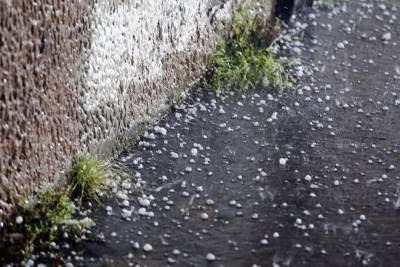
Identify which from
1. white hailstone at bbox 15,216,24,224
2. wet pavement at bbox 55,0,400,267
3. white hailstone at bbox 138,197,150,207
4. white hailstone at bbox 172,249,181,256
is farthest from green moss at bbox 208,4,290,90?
white hailstone at bbox 15,216,24,224

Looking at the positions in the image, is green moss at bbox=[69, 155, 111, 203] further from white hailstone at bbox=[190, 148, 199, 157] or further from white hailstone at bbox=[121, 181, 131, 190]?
white hailstone at bbox=[190, 148, 199, 157]

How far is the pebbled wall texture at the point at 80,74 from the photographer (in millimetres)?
3545

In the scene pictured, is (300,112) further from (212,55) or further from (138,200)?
(138,200)

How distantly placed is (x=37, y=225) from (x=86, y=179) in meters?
0.44

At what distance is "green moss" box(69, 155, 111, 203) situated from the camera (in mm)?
4086

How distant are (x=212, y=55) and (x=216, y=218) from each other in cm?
172

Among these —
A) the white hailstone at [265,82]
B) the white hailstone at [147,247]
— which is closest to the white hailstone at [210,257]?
the white hailstone at [147,247]

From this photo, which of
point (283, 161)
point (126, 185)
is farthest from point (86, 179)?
point (283, 161)

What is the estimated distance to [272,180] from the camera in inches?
174

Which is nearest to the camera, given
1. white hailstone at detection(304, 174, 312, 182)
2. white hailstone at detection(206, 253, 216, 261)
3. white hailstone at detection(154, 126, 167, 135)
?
white hailstone at detection(206, 253, 216, 261)

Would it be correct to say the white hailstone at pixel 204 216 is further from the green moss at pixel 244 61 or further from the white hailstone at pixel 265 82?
the white hailstone at pixel 265 82

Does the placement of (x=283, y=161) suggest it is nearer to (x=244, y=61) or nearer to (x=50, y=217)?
(x=244, y=61)

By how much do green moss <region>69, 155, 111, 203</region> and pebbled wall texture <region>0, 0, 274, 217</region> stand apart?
0.08 m

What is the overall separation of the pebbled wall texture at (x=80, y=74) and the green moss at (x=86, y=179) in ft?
0.25
